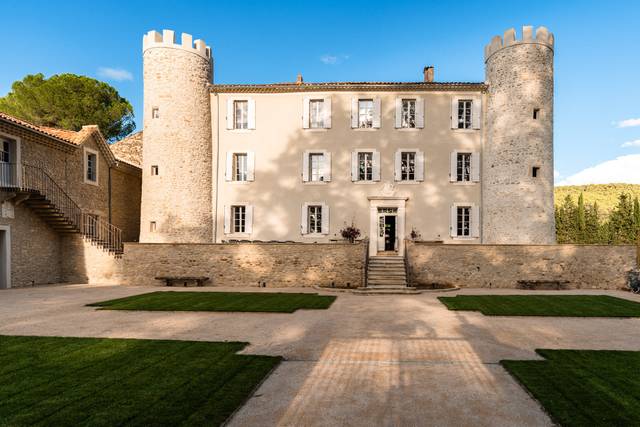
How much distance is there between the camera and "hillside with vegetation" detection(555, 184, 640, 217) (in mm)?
54594

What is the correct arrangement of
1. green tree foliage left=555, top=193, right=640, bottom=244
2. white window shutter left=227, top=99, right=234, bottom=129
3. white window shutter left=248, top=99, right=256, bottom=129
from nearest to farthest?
white window shutter left=248, top=99, right=256, bottom=129 < white window shutter left=227, top=99, right=234, bottom=129 < green tree foliage left=555, top=193, right=640, bottom=244

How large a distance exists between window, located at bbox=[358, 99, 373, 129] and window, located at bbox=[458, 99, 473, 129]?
4350 mm

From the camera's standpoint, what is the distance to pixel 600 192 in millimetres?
60719

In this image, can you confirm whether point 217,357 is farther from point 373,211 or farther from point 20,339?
point 373,211

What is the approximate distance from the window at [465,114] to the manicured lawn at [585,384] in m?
14.3

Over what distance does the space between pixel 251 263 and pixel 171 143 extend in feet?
24.8

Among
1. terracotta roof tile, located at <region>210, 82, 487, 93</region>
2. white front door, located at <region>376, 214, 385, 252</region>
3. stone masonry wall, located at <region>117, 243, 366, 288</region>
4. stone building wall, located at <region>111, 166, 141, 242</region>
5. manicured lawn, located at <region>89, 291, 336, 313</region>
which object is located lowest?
manicured lawn, located at <region>89, 291, 336, 313</region>

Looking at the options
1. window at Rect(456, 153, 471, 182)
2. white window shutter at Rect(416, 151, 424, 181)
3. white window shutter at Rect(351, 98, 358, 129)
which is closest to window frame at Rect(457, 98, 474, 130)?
window at Rect(456, 153, 471, 182)

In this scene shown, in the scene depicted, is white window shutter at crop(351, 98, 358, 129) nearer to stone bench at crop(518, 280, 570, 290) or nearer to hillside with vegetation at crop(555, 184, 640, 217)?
stone bench at crop(518, 280, 570, 290)

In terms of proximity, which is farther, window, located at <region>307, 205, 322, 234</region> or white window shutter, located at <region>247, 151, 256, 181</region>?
white window shutter, located at <region>247, 151, 256, 181</region>

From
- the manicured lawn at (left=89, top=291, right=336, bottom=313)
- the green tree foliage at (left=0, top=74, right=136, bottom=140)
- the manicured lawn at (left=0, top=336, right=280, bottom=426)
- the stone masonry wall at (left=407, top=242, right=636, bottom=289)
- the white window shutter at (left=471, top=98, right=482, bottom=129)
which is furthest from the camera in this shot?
the green tree foliage at (left=0, top=74, right=136, bottom=140)

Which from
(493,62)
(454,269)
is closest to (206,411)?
(454,269)

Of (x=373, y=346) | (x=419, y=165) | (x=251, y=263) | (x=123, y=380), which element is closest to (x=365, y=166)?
(x=419, y=165)

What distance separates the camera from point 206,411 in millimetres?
3852
